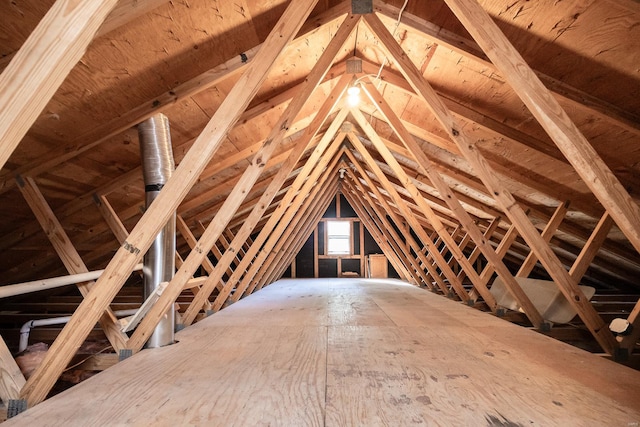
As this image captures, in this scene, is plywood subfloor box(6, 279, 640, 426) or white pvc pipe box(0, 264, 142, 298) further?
white pvc pipe box(0, 264, 142, 298)

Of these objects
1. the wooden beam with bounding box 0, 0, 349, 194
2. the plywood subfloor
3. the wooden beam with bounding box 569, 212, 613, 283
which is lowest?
the plywood subfloor

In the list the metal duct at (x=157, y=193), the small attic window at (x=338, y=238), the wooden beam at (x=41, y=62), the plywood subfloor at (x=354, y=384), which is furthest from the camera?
the small attic window at (x=338, y=238)

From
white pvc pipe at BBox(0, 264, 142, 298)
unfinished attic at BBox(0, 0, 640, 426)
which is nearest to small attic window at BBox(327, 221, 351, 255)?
unfinished attic at BBox(0, 0, 640, 426)

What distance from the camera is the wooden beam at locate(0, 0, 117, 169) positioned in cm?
78

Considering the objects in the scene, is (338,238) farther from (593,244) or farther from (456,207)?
(593,244)

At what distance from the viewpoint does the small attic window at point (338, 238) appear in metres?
11.2

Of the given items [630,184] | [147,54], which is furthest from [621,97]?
[147,54]

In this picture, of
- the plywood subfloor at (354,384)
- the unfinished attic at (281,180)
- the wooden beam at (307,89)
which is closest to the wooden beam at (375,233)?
the unfinished attic at (281,180)

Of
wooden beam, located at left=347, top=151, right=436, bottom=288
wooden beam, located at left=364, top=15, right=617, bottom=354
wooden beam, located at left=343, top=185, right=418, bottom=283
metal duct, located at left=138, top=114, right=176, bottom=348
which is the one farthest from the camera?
wooden beam, located at left=343, top=185, right=418, bottom=283

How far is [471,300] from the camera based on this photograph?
15.3 feet

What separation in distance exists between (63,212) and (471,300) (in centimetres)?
491

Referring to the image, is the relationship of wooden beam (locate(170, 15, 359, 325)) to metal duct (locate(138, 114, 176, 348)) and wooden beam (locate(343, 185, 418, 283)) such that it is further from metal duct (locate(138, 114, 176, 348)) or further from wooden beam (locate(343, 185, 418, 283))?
wooden beam (locate(343, 185, 418, 283))

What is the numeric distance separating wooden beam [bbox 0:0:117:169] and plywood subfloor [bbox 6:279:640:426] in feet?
3.51

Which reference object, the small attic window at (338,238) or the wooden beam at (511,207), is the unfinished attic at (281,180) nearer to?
the wooden beam at (511,207)
